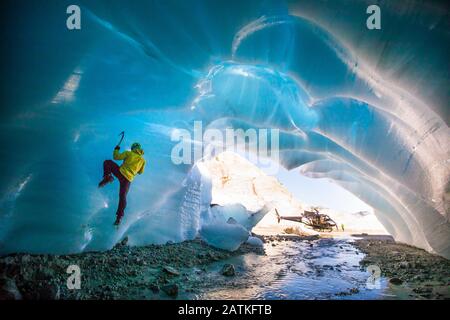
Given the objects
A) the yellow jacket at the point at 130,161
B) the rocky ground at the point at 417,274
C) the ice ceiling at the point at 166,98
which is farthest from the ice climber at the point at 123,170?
the rocky ground at the point at 417,274

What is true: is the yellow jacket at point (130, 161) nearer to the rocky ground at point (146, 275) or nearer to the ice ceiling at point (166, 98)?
the ice ceiling at point (166, 98)

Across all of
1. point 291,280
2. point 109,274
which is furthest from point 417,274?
point 109,274

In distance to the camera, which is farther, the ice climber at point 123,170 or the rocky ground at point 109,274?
the ice climber at point 123,170

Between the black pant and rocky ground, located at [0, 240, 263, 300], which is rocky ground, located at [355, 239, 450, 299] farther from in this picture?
the black pant

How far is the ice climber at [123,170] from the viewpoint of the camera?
512 centimetres

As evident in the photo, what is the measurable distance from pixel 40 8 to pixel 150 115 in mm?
2599

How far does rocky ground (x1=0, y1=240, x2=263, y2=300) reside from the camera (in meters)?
3.10

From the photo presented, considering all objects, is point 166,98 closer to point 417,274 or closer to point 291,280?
point 291,280

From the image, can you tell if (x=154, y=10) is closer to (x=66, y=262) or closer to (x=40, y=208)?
(x=40, y=208)

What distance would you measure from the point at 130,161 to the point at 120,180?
40 centimetres

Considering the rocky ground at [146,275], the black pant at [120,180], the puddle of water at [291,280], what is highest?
the black pant at [120,180]

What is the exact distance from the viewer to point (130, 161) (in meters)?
5.33

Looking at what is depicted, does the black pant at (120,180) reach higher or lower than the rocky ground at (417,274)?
higher

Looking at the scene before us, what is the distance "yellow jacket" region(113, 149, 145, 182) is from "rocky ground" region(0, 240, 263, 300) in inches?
53.9
